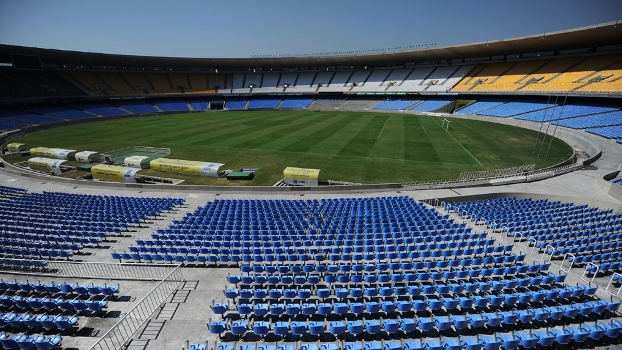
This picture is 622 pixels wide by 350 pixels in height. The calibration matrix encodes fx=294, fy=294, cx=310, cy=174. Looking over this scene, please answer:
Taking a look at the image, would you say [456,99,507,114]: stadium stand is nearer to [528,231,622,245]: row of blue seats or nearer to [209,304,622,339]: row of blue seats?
[528,231,622,245]: row of blue seats

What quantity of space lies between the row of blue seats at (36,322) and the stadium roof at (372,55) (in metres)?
65.0

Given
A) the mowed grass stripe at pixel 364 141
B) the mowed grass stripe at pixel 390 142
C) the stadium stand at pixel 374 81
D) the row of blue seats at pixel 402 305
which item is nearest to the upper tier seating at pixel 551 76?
the stadium stand at pixel 374 81

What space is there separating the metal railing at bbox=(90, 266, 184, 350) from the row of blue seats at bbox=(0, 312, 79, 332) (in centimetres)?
122

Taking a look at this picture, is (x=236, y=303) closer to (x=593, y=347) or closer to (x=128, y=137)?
(x=593, y=347)

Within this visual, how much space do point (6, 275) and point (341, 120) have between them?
185 ft

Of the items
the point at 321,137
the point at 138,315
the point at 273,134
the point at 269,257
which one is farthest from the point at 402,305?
the point at 273,134

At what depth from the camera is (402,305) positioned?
8.98 metres

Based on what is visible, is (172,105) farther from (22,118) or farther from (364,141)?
(364,141)

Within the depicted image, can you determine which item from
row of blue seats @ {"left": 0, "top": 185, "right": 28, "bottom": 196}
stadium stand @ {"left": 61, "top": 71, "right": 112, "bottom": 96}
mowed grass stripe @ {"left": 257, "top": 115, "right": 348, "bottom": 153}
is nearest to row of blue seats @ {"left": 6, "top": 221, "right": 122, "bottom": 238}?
row of blue seats @ {"left": 0, "top": 185, "right": 28, "bottom": 196}

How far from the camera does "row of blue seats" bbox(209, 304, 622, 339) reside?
26.5ft

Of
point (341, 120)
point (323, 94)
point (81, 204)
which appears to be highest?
point (323, 94)

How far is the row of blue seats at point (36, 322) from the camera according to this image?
27.3ft

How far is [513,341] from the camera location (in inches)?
292

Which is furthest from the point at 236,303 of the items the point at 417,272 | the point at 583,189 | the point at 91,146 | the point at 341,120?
the point at 341,120
